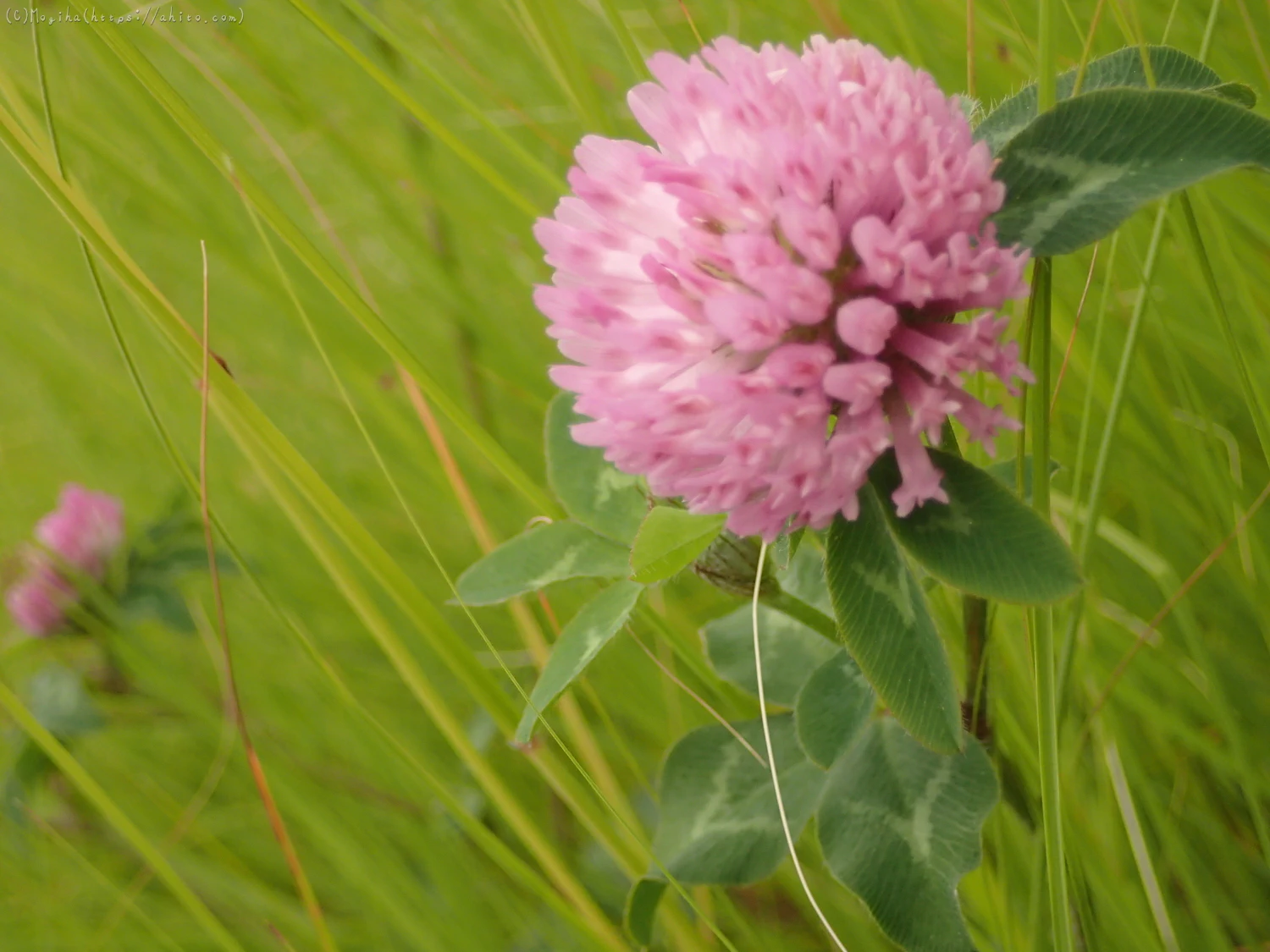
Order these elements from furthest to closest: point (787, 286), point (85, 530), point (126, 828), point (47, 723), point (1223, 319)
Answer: point (85, 530), point (47, 723), point (126, 828), point (1223, 319), point (787, 286)

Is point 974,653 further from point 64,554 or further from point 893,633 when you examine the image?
point 64,554

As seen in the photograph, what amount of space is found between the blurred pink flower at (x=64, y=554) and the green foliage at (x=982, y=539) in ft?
3.27

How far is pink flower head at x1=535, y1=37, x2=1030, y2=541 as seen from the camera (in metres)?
0.38

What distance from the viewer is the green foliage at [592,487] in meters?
0.59

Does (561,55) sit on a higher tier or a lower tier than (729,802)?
higher

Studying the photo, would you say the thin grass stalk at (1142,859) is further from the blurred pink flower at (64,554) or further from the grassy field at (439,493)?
the blurred pink flower at (64,554)

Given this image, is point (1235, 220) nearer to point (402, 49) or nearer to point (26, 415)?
point (402, 49)

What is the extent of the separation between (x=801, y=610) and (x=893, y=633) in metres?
0.14

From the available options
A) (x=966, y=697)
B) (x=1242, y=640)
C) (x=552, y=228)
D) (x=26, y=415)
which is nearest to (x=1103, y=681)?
(x=1242, y=640)

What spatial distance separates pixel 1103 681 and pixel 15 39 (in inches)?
59.9

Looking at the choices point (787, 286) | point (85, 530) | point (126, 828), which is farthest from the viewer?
point (85, 530)

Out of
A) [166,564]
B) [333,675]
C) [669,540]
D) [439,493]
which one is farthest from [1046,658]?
[166,564]

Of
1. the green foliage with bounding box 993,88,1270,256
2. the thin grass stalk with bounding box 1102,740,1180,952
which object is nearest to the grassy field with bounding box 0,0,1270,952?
the thin grass stalk with bounding box 1102,740,1180,952

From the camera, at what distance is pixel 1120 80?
0.47m
